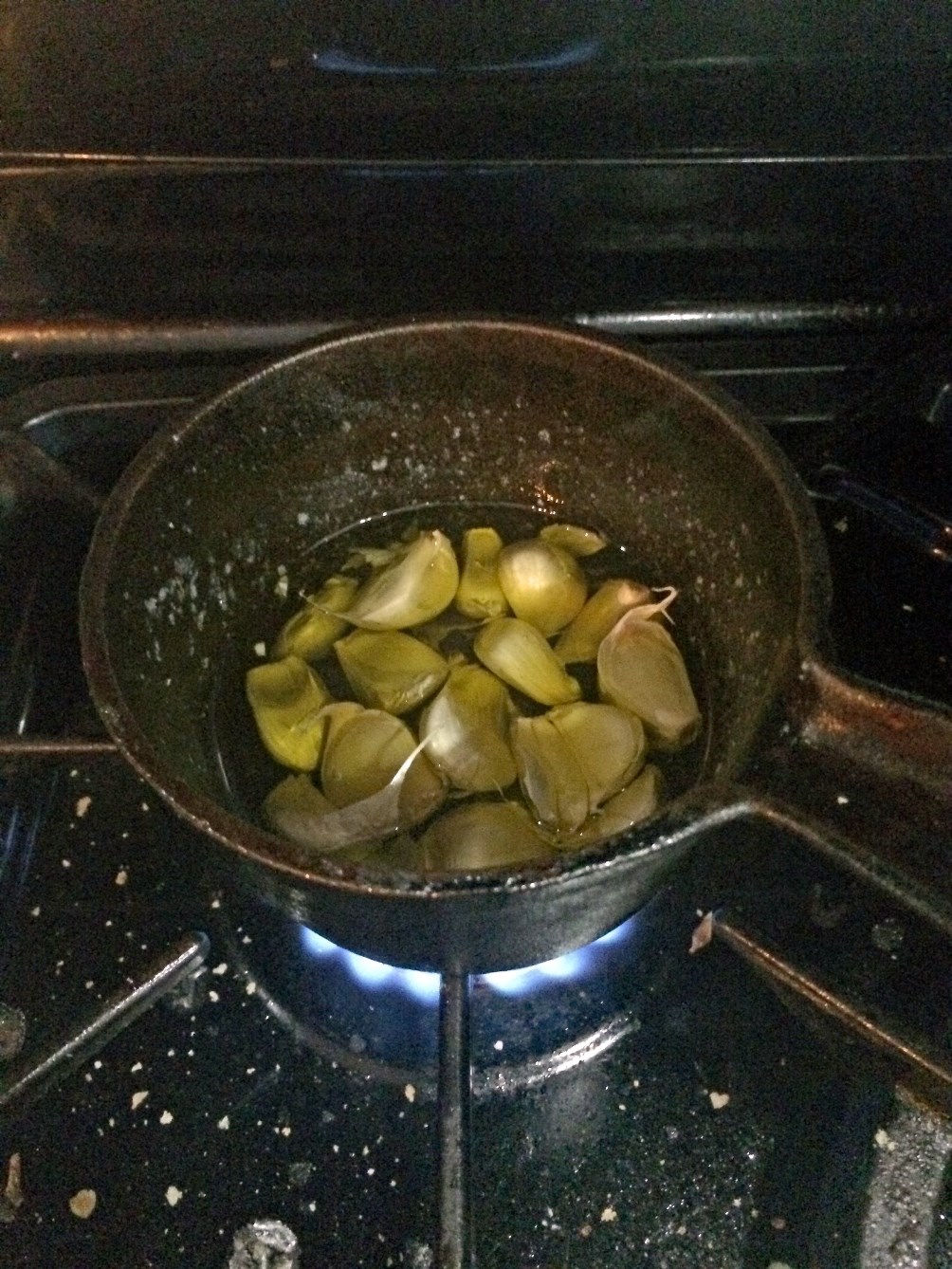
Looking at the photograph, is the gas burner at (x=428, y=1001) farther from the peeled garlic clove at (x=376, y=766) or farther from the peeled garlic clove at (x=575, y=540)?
the peeled garlic clove at (x=575, y=540)

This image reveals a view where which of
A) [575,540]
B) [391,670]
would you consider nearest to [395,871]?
[391,670]

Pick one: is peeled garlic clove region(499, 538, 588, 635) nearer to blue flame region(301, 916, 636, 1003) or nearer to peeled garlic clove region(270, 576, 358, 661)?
peeled garlic clove region(270, 576, 358, 661)

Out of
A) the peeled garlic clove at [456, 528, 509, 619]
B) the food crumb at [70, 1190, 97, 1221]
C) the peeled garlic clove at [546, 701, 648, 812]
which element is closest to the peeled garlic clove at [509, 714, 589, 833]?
the peeled garlic clove at [546, 701, 648, 812]

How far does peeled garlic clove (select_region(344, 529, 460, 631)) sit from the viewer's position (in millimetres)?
696

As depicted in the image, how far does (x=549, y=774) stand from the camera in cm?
60

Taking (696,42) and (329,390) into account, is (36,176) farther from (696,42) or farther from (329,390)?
(696,42)

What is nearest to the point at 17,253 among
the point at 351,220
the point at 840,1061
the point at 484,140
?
the point at 351,220

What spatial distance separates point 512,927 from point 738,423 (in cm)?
29

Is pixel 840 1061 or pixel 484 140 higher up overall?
pixel 484 140

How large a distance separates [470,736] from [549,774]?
0.06 metres

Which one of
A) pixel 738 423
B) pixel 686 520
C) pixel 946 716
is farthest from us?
pixel 686 520

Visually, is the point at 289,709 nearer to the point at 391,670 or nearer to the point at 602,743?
the point at 391,670

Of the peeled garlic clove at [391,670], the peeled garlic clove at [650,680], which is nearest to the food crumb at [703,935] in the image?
the peeled garlic clove at [650,680]

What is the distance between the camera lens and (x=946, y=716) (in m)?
0.43
